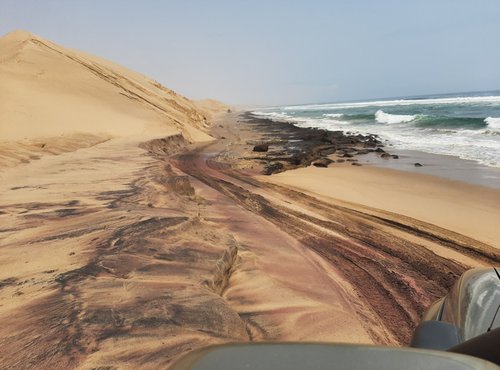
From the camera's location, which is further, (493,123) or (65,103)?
(493,123)

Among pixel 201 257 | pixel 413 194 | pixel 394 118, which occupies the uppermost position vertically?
pixel 394 118

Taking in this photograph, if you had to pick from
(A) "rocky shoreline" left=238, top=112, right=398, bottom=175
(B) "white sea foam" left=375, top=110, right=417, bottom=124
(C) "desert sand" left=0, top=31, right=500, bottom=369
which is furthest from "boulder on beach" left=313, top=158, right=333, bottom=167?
(B) "white sea foam" left=375, top=110, right=417, bottom=124

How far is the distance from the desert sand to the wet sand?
0.5 inches

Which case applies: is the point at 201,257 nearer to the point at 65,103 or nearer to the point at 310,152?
the point at 310,152

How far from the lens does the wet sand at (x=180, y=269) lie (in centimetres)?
229

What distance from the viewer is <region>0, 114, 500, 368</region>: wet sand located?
2.29m

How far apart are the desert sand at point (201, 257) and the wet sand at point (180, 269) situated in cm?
1

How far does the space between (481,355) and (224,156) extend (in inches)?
584

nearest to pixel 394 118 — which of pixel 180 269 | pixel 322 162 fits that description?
pixel 322 162

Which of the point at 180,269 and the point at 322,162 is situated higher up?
the point at 180,269

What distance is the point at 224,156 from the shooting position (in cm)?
1594

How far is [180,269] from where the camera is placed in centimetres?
327

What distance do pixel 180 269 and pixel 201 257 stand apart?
34cm

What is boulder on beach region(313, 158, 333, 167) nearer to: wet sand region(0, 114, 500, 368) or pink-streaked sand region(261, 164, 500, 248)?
pink-streaked sand region(261, 164, 500, 248)
